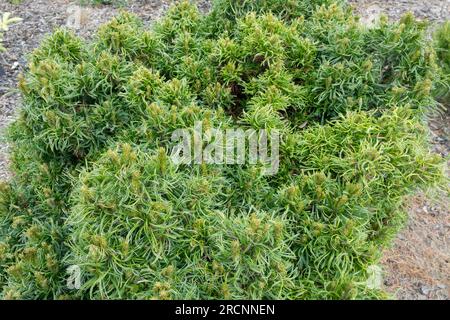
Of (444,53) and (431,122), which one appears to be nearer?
(444,53)

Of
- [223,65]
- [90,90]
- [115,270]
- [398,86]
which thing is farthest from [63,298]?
[398,86]

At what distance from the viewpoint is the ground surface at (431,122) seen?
329cm

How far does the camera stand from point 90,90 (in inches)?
114

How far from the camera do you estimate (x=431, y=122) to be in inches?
169

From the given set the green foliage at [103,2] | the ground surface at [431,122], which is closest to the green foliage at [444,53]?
the ground surface at [431,122]

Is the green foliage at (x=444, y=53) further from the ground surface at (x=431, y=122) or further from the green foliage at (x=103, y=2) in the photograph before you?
the green foliage at (x=103, y=2)

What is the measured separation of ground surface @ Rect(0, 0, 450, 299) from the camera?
3287 mm

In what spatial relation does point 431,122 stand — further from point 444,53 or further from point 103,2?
point 103,2

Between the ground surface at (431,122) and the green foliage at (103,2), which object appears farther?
the green foliage at (103,2)

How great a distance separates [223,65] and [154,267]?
145 cm

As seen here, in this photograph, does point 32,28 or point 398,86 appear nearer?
point 398,86

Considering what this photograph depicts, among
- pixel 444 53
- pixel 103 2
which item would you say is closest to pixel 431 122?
pixel 444 53
